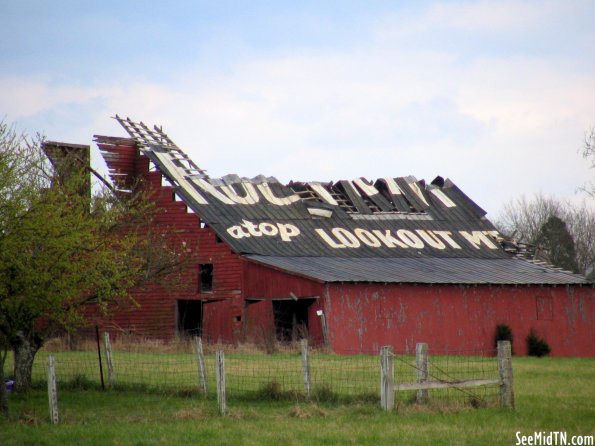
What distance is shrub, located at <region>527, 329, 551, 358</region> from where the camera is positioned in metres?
37.9

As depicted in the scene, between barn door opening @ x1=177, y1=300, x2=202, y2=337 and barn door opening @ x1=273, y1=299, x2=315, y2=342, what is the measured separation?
357 cm

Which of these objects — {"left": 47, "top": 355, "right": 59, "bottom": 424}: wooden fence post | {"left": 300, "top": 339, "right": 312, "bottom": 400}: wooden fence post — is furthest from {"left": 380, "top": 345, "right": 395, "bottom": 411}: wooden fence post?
{"left": 47, "top": 355, "right": 59, "bottom": 424}: wooden fence post

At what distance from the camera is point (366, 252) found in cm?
4131

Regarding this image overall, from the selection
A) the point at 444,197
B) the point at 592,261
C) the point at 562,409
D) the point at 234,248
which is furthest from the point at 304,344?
the point at 592,261

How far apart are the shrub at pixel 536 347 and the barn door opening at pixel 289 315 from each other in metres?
8.47

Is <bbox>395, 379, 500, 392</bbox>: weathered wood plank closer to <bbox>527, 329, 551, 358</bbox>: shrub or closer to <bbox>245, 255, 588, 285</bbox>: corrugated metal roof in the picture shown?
<bbox>245, 255, 588, 285</bbox>: corrugated metal roof

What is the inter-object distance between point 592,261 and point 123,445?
65.6 meters

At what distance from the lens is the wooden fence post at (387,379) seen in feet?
56.9

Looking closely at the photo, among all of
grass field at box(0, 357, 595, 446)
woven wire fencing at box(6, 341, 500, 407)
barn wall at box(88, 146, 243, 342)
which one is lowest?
grass field at box(0, 357, 595, 446)

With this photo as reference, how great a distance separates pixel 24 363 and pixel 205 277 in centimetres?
1738

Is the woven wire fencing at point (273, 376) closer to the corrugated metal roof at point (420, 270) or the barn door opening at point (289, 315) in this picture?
the corrugated metal roof at point (420, 270)

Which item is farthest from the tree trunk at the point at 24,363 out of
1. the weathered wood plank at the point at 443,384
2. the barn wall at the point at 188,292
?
the barn wall at the point at 188,292

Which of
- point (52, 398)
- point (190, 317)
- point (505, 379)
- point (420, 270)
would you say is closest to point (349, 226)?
point (420, 270)

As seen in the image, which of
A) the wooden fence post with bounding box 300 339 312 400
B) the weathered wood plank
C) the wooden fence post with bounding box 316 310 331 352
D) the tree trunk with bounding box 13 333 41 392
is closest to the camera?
the weathered wood plank
